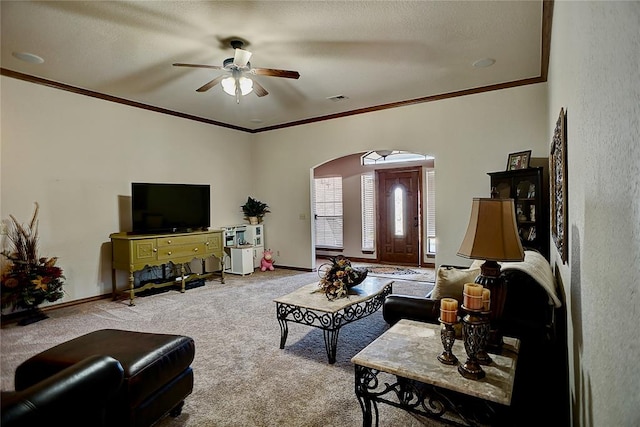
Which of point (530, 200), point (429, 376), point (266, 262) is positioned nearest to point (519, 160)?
point (530, 200)

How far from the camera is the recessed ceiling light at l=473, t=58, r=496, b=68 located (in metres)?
3.96

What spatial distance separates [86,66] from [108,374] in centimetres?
386

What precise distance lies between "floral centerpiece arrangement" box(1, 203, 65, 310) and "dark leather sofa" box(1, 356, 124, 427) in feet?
10.8

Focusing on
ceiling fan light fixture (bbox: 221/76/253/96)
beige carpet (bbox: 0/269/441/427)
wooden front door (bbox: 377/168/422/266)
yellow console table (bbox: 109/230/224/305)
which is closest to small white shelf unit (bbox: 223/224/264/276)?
yellow console table (bbox: 109/230/224/305)

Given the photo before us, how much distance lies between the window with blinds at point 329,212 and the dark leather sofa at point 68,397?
7.01m

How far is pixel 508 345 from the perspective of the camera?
1.94m

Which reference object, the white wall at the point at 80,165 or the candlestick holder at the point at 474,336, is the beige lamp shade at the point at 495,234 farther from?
the white wall at the point at 80,165

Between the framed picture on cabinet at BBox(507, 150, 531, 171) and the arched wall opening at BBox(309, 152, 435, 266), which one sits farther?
the arched wall opening at BBox(309, 152, 435, 266)

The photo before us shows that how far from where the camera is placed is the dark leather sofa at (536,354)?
2008 millimetres

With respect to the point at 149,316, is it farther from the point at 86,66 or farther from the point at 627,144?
the point at 627,144

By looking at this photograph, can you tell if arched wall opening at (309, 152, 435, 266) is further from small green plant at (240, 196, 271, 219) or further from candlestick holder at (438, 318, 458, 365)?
candlestick holder at (438, 318, 458, 365)

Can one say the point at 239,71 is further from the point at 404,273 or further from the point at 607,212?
the point at 404,273

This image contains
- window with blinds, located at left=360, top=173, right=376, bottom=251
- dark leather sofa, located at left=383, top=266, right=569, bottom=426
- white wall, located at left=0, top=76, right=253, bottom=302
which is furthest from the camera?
window with blinds, located at left=360, top=173, right=376, bottom=251

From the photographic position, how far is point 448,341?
1.70m
